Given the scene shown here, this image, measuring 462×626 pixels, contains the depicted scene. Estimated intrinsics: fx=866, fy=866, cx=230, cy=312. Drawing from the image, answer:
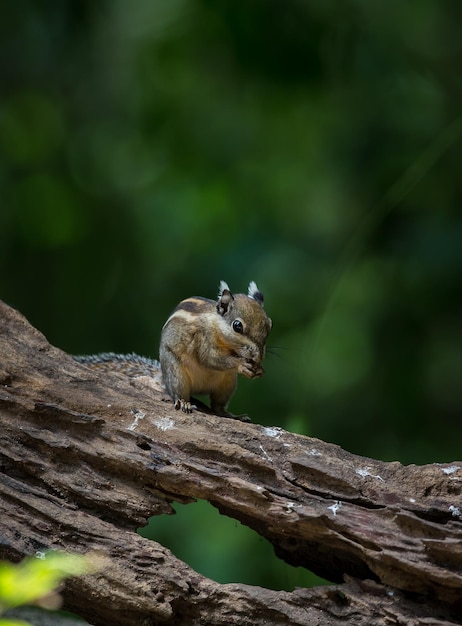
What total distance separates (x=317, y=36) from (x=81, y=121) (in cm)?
262

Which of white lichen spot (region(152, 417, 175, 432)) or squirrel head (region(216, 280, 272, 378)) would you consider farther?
squirrel head (region(216, 280, 272, 378))

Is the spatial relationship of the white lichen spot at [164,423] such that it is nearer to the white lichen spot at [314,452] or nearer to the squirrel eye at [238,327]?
the white lichen spot at [314,452]

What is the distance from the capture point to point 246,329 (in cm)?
409

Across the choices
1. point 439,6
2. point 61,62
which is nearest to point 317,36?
point 439,6

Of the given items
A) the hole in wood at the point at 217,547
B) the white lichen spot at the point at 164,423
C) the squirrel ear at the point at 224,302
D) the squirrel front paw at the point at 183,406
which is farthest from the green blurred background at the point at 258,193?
the white lichen spot at the point at 164,423

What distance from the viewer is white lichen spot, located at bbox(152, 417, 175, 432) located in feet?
10.7

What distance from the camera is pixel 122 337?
6637mm

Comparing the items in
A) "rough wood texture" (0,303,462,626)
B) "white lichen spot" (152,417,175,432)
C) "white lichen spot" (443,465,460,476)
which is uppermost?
"white lichen spot" (443,465,460,476)

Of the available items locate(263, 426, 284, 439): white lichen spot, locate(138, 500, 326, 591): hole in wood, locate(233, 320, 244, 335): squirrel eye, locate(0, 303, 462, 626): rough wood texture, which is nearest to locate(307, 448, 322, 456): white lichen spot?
locate(0, 303, 462, 626): rough wood texture

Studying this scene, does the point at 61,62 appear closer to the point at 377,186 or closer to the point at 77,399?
the point at 377,186

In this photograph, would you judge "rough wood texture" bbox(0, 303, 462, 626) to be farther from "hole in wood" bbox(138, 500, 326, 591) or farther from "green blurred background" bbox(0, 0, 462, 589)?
"hole in wood" bbox(138, 500, 326, 591)

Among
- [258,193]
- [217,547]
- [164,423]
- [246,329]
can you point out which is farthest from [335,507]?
[258,193]

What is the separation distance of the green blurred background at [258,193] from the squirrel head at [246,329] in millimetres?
365

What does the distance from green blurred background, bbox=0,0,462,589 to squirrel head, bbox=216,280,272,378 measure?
365mm
